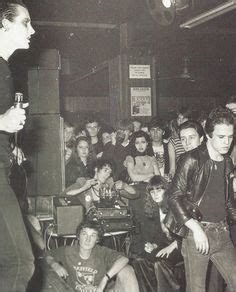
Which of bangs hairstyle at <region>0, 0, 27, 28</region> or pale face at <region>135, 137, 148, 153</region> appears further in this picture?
pale face at <region>135, 137, 148, 153</region>

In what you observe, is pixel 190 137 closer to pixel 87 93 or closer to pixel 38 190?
pixel 38 190

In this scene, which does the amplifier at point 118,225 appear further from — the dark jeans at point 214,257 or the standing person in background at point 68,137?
the standing person in background at point 68,137

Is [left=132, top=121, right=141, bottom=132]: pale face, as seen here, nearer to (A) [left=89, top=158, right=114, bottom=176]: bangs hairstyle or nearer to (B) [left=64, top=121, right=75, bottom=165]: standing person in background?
(B) [left=64, top=121, right=75, bottom=165]: standing person in background

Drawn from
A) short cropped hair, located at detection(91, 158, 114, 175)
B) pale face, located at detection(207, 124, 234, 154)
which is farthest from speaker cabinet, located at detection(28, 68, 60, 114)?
pale face, located at detection(207, 124, 234, 154)

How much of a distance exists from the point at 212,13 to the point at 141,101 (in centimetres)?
256

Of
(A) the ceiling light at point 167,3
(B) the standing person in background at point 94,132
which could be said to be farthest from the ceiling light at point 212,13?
(B) the standing person in background at point 94,132

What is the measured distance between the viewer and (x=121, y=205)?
4.82 meters

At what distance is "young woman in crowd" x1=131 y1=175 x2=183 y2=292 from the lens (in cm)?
389

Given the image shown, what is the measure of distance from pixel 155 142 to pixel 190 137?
169 centimetres

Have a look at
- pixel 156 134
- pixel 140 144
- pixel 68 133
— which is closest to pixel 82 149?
pixel 68 133

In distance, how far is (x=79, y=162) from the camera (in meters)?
5.77

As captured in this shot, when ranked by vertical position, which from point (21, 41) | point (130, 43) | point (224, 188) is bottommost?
point (224, 188)

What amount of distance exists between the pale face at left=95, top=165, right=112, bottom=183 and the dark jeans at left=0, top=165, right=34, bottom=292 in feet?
10.3

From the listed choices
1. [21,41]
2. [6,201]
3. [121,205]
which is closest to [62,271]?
[121,205]
